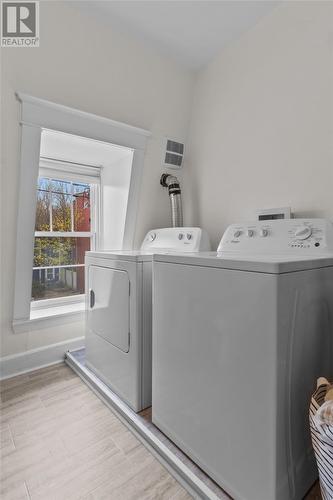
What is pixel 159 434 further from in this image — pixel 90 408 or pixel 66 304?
pixel 66 304

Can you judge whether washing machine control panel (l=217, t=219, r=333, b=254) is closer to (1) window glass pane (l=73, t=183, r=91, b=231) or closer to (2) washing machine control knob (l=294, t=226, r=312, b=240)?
(2) washing machine control knob (l=294, t=226, r=312, b=240)

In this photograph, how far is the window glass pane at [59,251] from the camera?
8.25 feet

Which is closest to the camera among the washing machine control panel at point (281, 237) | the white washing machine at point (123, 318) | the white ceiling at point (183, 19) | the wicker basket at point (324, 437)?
the wicker basket at point (324, 437)

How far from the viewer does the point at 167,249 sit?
7.20ft

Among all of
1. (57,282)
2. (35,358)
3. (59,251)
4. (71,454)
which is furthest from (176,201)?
(71,454)

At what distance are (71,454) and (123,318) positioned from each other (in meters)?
0.71

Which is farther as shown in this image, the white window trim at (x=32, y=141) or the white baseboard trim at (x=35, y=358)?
the white baseboard trim at (x=35, y=358)

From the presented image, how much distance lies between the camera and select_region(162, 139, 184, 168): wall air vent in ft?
8.16

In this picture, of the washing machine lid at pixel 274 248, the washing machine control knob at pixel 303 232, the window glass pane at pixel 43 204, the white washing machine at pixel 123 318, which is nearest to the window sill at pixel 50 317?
the white washing machine at pixel 123 318

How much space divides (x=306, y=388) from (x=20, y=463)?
1.35 meters

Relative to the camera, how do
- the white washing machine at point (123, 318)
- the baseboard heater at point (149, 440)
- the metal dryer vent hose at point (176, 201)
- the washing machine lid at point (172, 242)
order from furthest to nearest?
the metal dryer vent hose at point (176, 201)
the washing machine lid at point (172, 242)
the white washing machine at point (123, 318)
the baseboard heater at point (149, 440)

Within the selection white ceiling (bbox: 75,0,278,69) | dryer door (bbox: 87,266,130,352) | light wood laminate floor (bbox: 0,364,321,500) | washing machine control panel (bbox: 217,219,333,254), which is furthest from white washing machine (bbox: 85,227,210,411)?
white ceiling (bbox: 75,0,278,69)

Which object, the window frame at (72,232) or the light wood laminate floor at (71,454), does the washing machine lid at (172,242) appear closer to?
the window frame at (72,232)

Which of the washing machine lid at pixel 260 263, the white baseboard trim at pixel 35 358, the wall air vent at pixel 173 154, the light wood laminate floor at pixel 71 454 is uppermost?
the wall air vent at pixel 173 154
